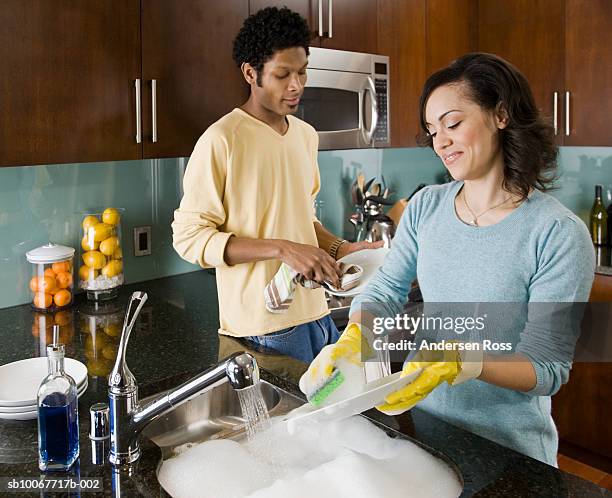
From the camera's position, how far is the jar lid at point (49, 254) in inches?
82.7

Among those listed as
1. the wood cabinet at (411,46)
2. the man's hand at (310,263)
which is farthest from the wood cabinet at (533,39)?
the man's hand at (310,263)

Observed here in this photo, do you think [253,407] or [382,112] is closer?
[253,407]

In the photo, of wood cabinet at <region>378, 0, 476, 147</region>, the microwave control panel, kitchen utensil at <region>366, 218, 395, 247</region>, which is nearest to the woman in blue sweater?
the microwave control panel

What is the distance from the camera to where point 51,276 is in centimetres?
213

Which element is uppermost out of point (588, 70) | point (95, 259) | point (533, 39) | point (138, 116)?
point (533, 39)

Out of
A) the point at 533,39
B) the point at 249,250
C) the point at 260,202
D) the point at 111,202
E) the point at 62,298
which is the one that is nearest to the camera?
the point at 249,250

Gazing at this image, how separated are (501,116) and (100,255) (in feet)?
4.65

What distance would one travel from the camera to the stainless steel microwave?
231cm

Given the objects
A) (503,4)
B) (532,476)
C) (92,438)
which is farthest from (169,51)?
(503,4)

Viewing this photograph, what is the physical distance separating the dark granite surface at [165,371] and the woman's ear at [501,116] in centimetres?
57

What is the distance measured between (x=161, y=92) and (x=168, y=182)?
58cm

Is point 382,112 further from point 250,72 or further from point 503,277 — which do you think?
point 503,277

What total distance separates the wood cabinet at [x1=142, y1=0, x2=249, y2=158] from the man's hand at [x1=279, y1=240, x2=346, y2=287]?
21.4 inches

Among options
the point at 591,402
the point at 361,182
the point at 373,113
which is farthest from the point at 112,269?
the point at 591,402
